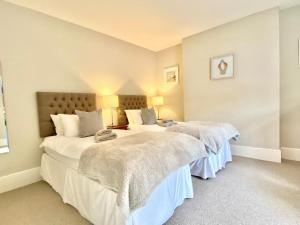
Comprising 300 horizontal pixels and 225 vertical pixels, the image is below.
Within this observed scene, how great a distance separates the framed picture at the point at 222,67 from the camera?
146 inches

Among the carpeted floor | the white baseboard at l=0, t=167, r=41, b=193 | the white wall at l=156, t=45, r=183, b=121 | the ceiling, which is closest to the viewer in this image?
the carpeted floor

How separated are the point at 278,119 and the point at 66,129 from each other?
3.83m

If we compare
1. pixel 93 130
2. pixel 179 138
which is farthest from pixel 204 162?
pixel 93 130

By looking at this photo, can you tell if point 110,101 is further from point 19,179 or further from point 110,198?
point 110,198

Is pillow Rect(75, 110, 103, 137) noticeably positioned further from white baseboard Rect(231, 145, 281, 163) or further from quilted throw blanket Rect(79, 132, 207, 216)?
white baseboard Rect(231, 145, 281, 163)

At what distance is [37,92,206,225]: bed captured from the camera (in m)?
1.53

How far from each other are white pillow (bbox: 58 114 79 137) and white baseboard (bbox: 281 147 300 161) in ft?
13.1

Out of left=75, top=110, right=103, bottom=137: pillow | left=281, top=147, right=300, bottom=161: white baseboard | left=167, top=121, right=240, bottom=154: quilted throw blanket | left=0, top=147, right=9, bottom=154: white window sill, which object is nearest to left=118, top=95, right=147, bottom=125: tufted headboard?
left=75, top=110, right=103, bottom=137: pillow

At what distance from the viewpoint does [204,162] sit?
2645 mm

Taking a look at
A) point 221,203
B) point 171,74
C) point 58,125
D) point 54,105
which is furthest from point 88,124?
point 171,74

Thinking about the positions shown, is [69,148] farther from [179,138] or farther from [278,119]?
[278,119]

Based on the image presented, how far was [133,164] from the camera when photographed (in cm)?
143

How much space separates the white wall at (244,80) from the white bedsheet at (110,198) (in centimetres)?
224

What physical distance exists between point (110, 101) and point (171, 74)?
218cm
